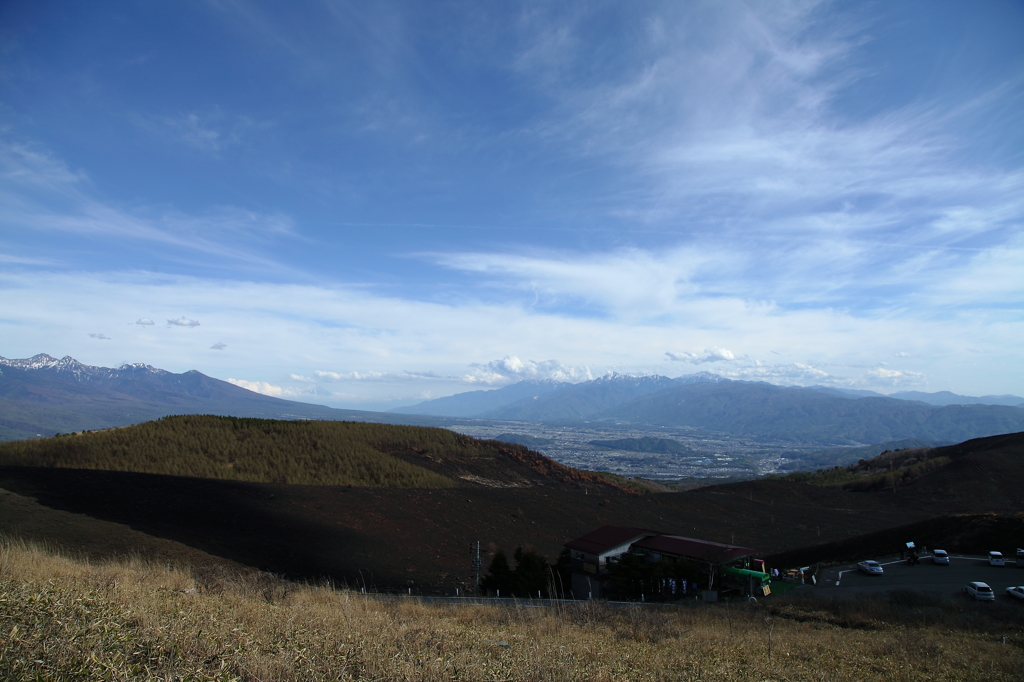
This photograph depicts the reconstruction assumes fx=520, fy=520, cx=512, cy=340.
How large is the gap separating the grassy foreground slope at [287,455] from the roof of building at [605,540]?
22.2 meters

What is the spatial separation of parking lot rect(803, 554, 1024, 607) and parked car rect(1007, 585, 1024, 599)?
201 millimetres

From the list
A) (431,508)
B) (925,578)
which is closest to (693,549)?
(925,578)

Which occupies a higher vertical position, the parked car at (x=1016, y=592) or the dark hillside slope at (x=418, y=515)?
the parked car at (x=1016, y=592)

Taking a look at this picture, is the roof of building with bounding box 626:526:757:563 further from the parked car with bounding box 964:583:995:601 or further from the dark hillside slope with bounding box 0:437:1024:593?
the parked car with bounding box 964:583:995:601

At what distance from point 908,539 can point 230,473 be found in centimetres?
4361

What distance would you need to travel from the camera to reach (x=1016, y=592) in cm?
1723

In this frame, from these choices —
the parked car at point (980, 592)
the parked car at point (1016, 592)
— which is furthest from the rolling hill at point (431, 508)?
the parked car at point (1016, 592)

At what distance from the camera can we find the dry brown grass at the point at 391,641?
4.79 m

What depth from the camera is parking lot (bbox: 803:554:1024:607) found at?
19250 millimetres

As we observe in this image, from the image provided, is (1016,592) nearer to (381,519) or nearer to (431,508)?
(431,508)

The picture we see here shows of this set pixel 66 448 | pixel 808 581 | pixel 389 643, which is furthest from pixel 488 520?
pixel 66 448

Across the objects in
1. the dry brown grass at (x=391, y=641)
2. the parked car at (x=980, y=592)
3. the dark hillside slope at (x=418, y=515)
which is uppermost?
the dry brown grass at (x=391, y=641)

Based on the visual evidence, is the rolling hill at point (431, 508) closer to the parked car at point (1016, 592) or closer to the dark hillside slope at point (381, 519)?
the dark hillside slope at point (381, 519)

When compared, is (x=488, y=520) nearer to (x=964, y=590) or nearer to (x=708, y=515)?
(x=708, y=515)
